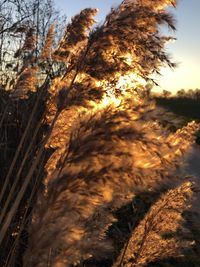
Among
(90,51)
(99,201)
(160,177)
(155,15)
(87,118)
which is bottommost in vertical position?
(99,201)

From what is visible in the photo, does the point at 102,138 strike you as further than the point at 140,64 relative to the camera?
→ No

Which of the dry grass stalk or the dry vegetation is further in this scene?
the dry grass stalk

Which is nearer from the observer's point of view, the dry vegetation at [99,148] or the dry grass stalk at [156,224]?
the dry vegetation at [99,148]

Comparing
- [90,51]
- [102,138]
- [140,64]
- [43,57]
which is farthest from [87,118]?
[43,57]

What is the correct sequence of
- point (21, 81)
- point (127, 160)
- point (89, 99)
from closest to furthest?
1. point (127, 160)
2. point (89, 99)
3. point (21, 81)

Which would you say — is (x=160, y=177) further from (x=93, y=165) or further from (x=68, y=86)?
(x=68, y=86)

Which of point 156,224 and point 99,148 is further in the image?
point 156,224

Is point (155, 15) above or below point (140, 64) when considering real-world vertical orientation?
above

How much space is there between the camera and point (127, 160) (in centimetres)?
185

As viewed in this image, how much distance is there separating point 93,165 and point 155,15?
4.32 feet

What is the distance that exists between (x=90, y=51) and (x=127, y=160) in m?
1.11

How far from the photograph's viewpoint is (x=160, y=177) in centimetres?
192

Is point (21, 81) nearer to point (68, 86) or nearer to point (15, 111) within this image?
point (68, 86)

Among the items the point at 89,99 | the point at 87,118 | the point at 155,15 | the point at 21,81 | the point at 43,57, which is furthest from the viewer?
the point at 43,57
